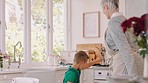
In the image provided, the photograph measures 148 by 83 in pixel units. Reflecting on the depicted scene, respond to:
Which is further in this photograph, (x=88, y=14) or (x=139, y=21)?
(x=88, y=14)

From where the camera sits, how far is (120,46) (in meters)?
1.68

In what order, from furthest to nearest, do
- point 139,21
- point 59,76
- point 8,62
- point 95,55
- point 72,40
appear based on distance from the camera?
1. point 72,40
2. point 95,55
3. point 59,76
4. point 8,62
5. point 139,21

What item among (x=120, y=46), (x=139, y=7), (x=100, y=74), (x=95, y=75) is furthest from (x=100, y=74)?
(x=139, y=7)

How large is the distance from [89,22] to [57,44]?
0.81 metres

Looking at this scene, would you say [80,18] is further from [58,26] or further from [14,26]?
[14,26]

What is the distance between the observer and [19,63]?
4895 millimetres

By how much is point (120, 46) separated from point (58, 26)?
430 centimetres

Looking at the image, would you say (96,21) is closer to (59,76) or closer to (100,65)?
(100,65)

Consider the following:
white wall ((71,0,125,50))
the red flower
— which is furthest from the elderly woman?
white wall ((71,0,125,50))

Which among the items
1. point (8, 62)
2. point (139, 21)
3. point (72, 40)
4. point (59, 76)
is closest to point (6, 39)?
point (8, 62)

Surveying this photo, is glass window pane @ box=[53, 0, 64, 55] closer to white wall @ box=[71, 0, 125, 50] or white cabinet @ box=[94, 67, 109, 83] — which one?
white wall @ box=[71, 0, 125, 50]

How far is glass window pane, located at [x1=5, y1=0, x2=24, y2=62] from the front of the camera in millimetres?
4879

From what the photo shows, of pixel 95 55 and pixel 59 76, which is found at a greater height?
pixel 95 55

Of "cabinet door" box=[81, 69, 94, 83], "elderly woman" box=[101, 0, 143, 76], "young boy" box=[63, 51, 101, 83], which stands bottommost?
"cabinet door" box=[81, 69, 94, 83]
